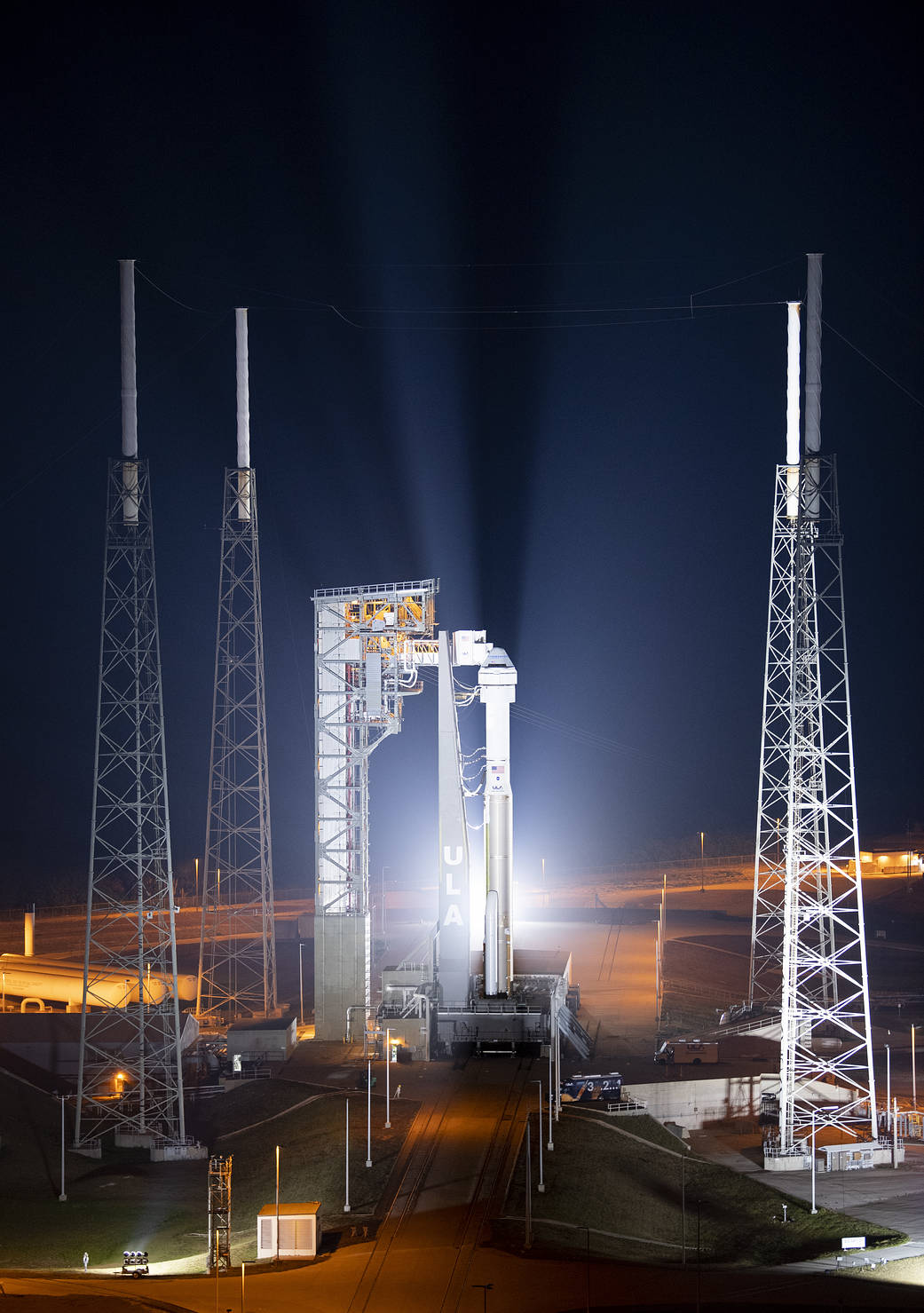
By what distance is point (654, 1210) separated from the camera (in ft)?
104

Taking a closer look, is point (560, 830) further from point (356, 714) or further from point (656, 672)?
point (356, 714)

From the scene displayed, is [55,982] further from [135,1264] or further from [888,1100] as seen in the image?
[888,1100]

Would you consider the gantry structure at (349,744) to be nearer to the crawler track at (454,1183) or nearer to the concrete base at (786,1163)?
the crawler track at (454,1183)

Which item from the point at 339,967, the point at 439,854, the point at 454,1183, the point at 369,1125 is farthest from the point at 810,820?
the point at 339,967

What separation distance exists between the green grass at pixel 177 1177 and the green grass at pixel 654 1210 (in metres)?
3.39

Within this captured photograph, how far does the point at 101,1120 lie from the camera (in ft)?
115

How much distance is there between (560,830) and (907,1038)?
5256 cm

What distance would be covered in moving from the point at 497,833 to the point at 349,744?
455 cm

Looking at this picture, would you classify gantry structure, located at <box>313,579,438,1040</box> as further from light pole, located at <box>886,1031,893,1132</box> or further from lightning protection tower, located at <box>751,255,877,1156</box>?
light pole, located at <box>886,1031,893,1132</box>

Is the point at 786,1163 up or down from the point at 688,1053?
down

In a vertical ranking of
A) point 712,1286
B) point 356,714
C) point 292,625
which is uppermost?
point 292,625

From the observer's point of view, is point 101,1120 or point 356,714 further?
point 356,714

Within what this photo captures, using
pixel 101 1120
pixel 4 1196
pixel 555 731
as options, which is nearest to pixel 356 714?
pixel 101 1120

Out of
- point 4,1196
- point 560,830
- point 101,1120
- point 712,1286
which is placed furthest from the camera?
point 560,830
